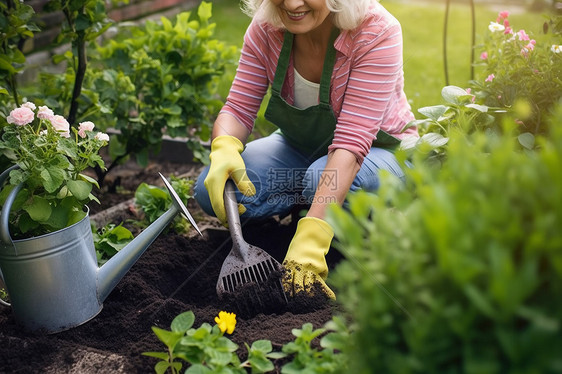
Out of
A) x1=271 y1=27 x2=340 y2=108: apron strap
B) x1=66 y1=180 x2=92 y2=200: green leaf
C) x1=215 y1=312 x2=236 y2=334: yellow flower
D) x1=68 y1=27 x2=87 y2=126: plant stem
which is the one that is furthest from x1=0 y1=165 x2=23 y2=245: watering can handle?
x1=271 y1=27 x2=340 y2=108: apron strap

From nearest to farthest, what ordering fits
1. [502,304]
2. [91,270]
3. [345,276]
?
1. [502,304]
2. [345,276]
3. [91,270]

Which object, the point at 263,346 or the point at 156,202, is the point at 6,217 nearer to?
the point at 263,346

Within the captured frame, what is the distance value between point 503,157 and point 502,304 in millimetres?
211

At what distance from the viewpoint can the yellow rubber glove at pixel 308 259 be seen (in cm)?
171

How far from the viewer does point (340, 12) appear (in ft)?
6.16

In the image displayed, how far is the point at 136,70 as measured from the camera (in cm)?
264

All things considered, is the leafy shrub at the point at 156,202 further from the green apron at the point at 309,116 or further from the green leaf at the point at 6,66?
the green leaf at the point at 6,66

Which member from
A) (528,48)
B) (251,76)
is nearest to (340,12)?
(251,76)

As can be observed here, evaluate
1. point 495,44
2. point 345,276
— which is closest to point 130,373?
point 345,276

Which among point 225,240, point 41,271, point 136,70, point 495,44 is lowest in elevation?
point 225,240

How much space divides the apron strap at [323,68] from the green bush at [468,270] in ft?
3.97

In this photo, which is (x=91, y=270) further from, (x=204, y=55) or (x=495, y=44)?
(x=495, y=44)

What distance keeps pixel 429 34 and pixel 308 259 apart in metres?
3.85

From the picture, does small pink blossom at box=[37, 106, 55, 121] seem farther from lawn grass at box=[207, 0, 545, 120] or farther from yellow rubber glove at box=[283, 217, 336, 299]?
lawn grass at box=[207, 0, 545, 120]
